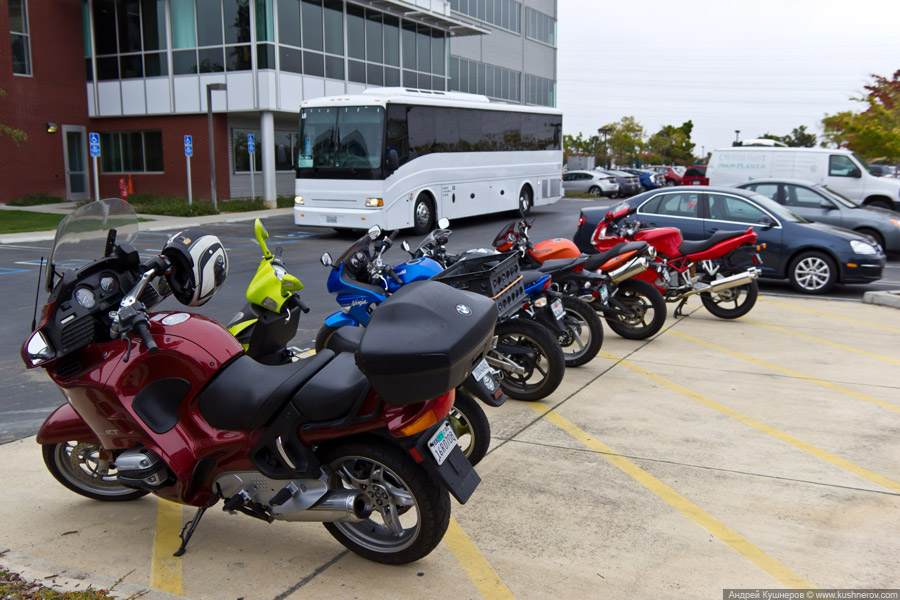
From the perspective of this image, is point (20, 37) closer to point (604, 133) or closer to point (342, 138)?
point (342, 138)

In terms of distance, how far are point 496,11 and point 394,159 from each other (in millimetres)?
30510

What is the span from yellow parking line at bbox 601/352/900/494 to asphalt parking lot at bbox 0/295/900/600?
0.02 metres

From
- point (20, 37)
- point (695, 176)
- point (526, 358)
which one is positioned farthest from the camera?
point (695, 176)

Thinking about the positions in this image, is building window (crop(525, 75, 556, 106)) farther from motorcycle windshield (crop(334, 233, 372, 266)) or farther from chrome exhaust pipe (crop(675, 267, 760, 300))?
motorcycle windshield (crop(334, 233, 372, 266))

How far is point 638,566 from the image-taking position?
3.54 meters

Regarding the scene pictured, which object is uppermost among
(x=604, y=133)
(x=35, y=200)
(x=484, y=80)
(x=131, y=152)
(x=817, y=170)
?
(x=484, y=80)

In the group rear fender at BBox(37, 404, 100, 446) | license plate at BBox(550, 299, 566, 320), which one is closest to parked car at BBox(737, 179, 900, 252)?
license plate at BBox(550, 299, 566, 320)

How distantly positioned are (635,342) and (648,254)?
1.09 m

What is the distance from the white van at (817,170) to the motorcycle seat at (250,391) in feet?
55.4

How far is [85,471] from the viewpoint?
13.8 ft

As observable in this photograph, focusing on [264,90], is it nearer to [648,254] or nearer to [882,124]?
[882,124]

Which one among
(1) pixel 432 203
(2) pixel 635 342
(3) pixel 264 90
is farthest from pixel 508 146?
(2) pixel 635 342

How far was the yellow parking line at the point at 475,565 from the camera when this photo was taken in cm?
335

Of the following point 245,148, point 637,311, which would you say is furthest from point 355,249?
point 245,148
